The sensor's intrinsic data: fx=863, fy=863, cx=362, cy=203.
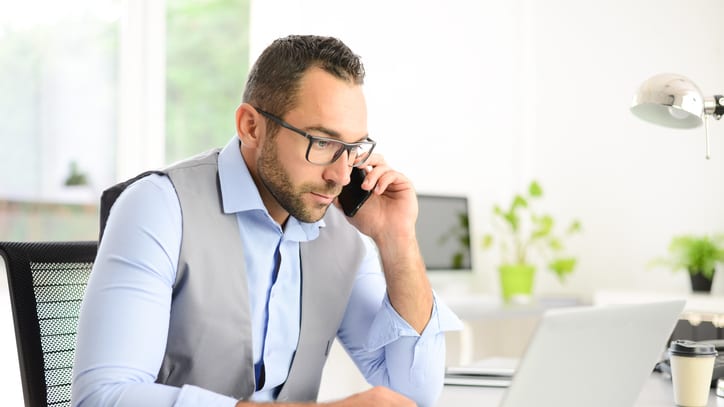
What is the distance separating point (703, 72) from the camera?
400 cm

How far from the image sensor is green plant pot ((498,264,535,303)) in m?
3.96

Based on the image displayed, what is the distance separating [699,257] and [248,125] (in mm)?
2758

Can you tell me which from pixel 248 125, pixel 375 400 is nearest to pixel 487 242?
pixel 248 125

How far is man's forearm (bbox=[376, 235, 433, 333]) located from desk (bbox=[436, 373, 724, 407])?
0.15m

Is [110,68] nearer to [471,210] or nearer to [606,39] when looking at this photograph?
[471,210]

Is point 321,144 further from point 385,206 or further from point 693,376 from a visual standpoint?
point 693,376

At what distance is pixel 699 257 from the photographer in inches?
147

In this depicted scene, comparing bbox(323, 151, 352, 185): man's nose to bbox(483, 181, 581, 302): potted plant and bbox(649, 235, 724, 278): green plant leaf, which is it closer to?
bbox(483, 181, 581, 302): potted plant

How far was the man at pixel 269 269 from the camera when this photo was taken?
4.09 feet

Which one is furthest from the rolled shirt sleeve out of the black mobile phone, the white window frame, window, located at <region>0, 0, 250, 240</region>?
the white window frame

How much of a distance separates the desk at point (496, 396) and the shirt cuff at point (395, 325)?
0.13 m

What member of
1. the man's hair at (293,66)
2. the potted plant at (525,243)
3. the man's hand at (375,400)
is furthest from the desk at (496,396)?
the potted plant at (525,243)

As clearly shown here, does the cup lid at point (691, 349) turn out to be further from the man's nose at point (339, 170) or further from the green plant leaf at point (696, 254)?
the green plant leaf at point (696, 254)

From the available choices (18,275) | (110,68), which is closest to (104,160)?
(110,68)
